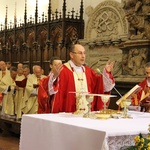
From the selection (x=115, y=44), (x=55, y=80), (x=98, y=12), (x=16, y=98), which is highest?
(x=98, y=12)

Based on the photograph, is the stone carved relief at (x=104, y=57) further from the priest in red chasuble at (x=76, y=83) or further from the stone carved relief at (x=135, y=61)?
the priest in red chasuble at (x=76, y=83)

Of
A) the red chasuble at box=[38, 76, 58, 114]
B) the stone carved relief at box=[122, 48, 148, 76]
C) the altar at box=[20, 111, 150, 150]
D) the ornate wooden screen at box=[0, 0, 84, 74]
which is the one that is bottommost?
the altar at box=[20, 111, 150, 150]

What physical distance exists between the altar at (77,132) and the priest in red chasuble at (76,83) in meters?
0.89

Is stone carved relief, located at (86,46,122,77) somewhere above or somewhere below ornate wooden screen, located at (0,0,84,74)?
below

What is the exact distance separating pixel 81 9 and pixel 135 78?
4.87m

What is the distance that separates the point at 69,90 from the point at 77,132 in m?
1.86

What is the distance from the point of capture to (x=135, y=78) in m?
8.84

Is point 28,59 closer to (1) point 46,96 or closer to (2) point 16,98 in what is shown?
(2) point 16,98

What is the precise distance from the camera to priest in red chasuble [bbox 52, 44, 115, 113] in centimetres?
523

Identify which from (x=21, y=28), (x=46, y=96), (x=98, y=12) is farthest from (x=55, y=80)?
(x=21, y=28)

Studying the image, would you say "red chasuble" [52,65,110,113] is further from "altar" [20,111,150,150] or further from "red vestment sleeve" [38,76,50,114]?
"altar" [20,111,150,150]

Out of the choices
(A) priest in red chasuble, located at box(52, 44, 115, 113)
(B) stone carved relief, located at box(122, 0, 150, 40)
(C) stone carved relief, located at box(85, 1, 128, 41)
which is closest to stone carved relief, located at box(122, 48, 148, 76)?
(B) stone carved relief, located at box(122, 0, 150, 40)

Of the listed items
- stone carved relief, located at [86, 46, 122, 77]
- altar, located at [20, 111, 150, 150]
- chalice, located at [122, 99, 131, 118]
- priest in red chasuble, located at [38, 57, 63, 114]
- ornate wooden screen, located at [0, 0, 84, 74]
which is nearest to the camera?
altar, located at [20, 111, 150, 150]

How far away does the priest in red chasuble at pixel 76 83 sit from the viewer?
5.23 metres
